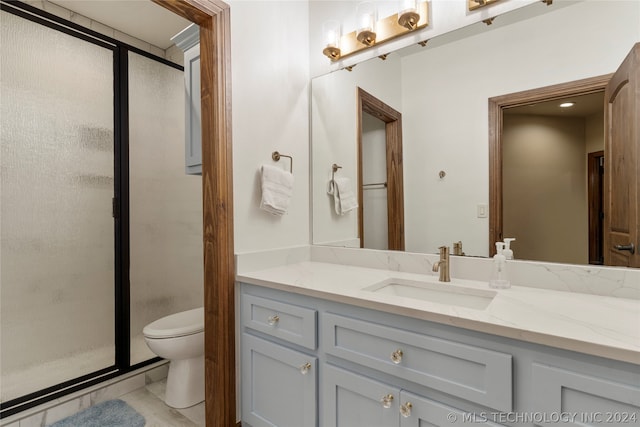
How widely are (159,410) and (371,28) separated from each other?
2422 millimetres

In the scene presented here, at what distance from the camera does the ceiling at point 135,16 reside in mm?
2127

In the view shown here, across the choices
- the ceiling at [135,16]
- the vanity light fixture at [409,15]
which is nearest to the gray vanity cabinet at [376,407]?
the vanity light fixture at [409,15]

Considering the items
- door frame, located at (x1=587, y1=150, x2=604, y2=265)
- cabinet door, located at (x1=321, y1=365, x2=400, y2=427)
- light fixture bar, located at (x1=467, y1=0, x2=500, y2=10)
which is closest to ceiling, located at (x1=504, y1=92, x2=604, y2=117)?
door frame, located at (x1=587, y1=150, x2=604, y2=265)

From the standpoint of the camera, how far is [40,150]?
6.57 ft

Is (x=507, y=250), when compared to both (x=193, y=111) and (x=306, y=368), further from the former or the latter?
(x=193, y=111)

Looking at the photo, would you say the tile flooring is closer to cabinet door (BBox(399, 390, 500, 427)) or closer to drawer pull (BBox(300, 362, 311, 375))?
drawer pull (BBox(300, 362, 311, 375))

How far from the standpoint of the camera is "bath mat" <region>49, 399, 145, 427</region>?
5.88ft

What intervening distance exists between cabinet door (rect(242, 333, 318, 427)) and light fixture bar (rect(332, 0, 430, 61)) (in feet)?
5.15

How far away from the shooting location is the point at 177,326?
209 centimetres

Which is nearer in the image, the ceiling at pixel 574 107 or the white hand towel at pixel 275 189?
the ceiling at pixel 574 107

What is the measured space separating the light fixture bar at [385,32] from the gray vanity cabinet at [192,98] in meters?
0.79

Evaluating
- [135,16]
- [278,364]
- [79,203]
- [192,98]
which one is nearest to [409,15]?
[192,98]

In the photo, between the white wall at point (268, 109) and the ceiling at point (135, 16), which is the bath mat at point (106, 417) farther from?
the ceiling at point (135, 16)

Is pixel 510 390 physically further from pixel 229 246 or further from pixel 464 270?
pixel 229 246
